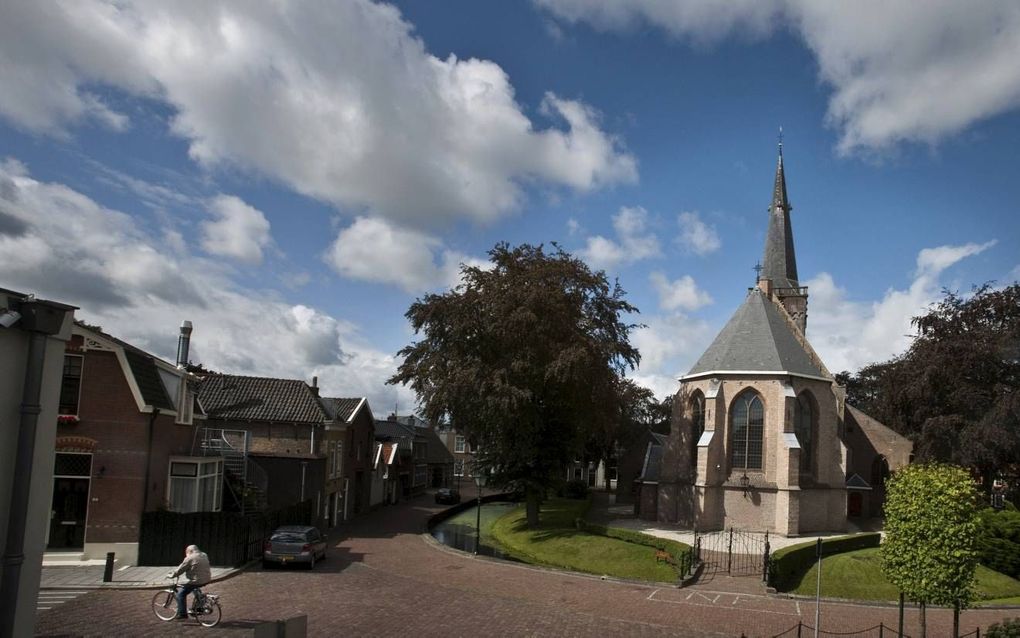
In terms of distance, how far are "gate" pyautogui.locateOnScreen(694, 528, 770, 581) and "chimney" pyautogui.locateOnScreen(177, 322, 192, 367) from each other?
905 inches

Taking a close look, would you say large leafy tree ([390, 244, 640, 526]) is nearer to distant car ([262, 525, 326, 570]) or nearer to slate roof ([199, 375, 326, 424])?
slate roof ([199, 375, 326, 424])

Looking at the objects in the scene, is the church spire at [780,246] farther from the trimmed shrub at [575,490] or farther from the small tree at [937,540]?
the small tree at [937,540]

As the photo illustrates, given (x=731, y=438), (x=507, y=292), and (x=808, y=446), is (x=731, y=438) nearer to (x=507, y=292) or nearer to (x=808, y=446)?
(x=808, y=446)

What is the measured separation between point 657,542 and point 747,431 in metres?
12.4

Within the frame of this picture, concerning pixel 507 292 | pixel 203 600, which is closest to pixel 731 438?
pixel 507 292

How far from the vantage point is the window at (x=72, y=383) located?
22.3m

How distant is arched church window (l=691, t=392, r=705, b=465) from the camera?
1656 inches

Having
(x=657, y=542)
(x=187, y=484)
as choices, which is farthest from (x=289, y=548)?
(x=657, y=542)

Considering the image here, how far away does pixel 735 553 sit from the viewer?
31.4 m

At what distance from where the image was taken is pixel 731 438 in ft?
131

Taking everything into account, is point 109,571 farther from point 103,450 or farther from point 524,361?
point 524,361

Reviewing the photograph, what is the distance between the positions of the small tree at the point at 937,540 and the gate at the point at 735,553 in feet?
32.3

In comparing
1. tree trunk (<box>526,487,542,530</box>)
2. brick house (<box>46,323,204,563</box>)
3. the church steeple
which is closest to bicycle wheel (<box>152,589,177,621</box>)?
brick house (<box>46,323,204,563</box>)

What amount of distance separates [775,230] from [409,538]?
1606 inches
